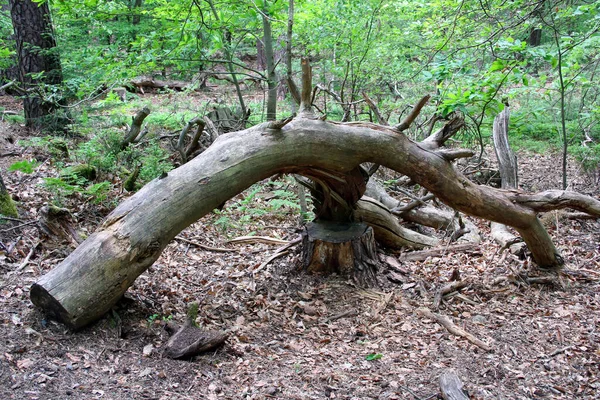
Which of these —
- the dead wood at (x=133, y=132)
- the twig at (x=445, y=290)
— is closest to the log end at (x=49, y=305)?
the twig at (x=445, y=290)

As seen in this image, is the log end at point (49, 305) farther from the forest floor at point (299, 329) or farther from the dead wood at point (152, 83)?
the dead wood at point (152, 83)

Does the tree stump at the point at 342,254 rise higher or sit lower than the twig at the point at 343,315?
higher

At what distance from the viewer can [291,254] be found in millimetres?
5832

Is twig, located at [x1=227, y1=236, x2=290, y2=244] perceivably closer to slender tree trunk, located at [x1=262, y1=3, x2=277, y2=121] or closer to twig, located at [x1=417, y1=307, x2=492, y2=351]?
twig, located at [x1=417, y1=307, x2=492, y2=351]

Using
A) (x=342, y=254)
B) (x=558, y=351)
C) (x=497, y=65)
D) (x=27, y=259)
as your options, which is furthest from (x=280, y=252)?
(x=497, y=65)

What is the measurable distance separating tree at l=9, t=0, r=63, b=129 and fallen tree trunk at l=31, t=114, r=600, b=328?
20.2 ft

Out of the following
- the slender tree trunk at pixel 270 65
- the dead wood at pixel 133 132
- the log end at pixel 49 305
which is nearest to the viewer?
the log end at pixel 49 305

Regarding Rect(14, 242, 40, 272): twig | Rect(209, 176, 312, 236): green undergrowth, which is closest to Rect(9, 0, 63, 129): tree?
Rect(209, 176, 312, 236): green undergrowth

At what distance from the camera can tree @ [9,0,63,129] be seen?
868cm

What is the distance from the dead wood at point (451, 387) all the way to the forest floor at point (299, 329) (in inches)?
4.2

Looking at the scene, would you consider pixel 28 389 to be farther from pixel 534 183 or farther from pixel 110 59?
pixel 534 183

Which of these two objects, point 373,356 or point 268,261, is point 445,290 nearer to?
point 373,356

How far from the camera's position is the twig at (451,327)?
3.95 meters

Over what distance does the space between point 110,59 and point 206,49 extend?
179cm
